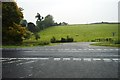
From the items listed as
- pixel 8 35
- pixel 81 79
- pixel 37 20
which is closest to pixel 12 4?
pixel 8 35

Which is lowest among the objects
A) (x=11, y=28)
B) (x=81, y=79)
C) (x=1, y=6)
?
(x=81, y=79)

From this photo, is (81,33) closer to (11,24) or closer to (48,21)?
(48,21)

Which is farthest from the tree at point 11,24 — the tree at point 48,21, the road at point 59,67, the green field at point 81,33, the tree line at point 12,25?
the tree at point 48,21

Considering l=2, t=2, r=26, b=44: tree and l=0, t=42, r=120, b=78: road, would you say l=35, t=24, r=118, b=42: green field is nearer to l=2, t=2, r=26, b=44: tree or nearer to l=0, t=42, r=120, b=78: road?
l=2, t=2, r=26, b=44: tree

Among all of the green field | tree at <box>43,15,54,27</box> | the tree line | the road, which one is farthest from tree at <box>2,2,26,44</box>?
tree at <box>43,15,54,27</box>

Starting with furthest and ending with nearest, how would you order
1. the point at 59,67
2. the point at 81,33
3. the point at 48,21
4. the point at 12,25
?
1. the point at 48,21
2. the point at 81,33
3. the point at 12,25
4. the point at 59,67

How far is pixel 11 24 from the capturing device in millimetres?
46000

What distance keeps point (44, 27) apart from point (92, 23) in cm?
3034

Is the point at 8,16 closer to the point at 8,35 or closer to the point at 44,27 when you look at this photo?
the point at 8,35

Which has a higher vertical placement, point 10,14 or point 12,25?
point 10,14

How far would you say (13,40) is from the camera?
1783 inches

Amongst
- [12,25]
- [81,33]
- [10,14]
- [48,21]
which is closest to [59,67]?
[12,25]

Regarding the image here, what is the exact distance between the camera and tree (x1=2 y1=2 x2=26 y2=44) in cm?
4419

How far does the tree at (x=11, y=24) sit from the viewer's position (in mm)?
44188
